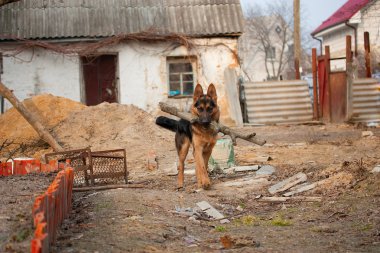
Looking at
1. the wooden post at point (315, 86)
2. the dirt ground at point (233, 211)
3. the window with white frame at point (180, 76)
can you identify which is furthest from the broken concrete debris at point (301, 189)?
the window with white frame at point (180, 76)

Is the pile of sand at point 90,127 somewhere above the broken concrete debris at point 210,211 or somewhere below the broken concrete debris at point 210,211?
above

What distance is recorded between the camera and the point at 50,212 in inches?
240

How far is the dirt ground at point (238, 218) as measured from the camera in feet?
21.9

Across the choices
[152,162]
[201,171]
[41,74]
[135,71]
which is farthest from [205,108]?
[41,74]

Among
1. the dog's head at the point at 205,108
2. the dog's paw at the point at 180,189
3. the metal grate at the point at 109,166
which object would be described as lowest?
the dog's paw at the point at 180,189

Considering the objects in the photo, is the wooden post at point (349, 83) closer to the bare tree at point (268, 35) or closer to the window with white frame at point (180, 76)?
the window with white frame at point (180, 76)

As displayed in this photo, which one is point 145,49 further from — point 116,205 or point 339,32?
point 339,32

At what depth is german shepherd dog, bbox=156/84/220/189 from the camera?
36.7 feet

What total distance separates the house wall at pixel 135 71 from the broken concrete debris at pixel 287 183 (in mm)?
13116

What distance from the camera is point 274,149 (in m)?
16.7

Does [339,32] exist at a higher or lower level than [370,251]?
higher

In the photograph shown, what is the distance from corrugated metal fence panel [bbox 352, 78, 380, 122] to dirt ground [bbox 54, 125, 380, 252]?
10.9 metres

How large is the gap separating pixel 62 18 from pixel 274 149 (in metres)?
11.4

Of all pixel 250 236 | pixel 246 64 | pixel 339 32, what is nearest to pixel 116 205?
pixel 250 236
